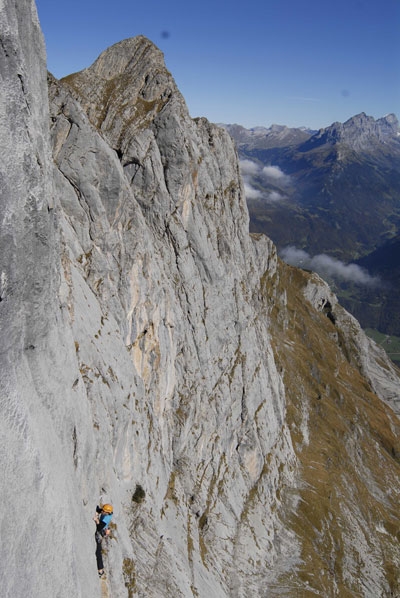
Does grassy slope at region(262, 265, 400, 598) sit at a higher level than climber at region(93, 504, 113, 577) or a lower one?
lower

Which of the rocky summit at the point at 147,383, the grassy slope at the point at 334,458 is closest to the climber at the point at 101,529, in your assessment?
the rocky summit at the point at 147,383

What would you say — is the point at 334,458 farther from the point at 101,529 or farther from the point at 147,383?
the point at 101,529

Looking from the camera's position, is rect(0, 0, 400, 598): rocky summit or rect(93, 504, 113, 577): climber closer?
rect(0, 0, 400, 598): rocky summit

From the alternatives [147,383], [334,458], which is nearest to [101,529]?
[147,383]

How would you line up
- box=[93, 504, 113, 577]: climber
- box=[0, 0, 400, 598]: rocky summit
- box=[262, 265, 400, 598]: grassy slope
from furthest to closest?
box=[262, 265, 400, 598]: grassy slope < box=[93, 504, 113, 577]: climber < box=[0, 0, 400, 598]: rocky summit

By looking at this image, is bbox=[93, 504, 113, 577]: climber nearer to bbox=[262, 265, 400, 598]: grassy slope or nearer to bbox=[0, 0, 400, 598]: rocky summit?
bbox=[0, 0, 400, 598]: rocky summit

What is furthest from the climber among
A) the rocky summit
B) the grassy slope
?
the grassy slope

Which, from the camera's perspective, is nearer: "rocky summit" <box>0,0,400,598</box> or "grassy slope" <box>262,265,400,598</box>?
"rocky summit" <box>0,0,400,598</box>

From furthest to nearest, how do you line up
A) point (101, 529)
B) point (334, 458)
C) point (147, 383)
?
1. point (334, 458)
2. point (147, 383)
3. point (101, 529)

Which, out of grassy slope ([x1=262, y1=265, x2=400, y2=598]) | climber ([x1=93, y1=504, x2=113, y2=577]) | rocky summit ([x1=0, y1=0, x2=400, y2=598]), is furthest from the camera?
grassy slope ([x1=262, y1=265, x2=400, y2=598])
